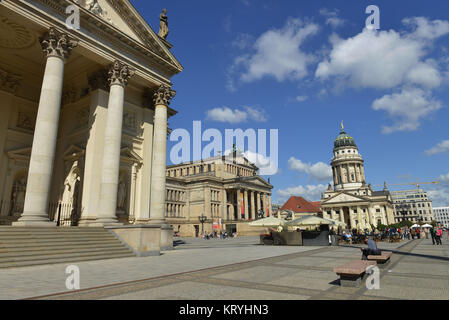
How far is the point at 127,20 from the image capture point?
2081 cm

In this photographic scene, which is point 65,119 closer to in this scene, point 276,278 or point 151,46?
point 151,46

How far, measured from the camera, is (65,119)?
74.8 ft

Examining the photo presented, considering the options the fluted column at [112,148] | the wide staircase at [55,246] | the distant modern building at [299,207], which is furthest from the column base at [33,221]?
the distant modern building at [299,207]

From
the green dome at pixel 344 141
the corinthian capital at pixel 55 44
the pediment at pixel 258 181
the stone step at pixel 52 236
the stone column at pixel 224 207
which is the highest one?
the green dome at pixel 344 141

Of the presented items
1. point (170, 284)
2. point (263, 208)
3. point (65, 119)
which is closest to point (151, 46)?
point (65, 119)

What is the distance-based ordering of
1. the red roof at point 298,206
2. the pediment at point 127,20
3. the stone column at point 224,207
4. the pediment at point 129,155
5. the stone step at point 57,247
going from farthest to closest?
the red roof at point 298,206
the stone column at point 224,207
the pediment at point 129,155
the pediment at point 127,20
the stone step at point 57,247

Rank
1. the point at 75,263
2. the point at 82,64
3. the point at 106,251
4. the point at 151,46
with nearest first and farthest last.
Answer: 1. the point at 75,263
2. the point at 106,251
3. the point at 82,64
4. the point at 151,46

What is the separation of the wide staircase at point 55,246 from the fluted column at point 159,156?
4.98 metres

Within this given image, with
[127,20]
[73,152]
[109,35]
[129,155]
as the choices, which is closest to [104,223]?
[129,155]

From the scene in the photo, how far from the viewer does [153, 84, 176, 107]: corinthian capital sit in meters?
22.7

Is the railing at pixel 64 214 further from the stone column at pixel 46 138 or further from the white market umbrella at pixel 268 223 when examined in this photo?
the white market umbrella at pixel 268 223

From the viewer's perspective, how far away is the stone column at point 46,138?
13.8 metres
